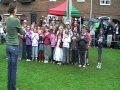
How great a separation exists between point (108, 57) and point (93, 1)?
20.1 metres

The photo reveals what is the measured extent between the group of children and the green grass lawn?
68 cm

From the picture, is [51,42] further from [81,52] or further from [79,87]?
[79,87]

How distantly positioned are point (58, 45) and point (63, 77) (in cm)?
432

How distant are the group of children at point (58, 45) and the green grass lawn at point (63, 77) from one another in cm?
68

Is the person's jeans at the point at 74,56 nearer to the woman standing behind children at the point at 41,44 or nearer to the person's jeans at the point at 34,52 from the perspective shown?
the woman standing behind children at the point at 41,44

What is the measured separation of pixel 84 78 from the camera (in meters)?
13.6

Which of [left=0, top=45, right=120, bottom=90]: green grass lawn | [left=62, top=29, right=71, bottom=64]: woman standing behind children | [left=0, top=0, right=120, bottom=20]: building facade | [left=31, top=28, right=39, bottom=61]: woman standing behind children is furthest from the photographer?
[left=0, top=0, right=120, bottom=20]: building facade

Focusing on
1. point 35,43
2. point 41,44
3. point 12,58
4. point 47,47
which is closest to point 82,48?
point 47,47

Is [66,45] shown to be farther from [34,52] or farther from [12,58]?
[12,58]

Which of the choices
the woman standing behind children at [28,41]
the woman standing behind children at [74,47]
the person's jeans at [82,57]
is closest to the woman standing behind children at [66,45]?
the woman standing behind children at [74,47]

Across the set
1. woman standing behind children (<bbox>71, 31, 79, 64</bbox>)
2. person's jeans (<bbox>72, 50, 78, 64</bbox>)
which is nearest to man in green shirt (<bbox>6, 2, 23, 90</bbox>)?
woman standing behind children (<bbox>71, 31, 79, 64</bbox>)

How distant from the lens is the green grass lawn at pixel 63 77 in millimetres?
11812

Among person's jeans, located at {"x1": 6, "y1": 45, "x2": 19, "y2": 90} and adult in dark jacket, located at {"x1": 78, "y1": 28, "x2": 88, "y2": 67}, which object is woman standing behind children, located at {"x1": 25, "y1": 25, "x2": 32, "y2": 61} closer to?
adult in dark jacket, located at {"x1": 78, "y1": 28, "x2": 88, "y2": 67}

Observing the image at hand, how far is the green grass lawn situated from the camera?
11.8 metres
